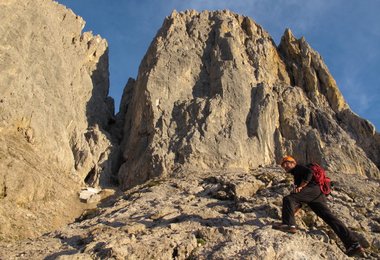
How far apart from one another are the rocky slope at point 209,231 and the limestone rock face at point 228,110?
49.9ft

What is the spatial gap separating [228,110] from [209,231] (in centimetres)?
2883

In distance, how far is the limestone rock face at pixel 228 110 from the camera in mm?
41781

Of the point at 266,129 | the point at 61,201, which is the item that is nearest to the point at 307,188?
the point at 61,201

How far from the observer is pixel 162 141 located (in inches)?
1672

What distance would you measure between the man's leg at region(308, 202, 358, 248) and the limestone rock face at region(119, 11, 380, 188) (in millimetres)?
22313

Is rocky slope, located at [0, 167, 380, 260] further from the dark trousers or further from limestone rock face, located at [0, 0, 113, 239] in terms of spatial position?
limestone rock face, located at [0, 0, 113, 239]

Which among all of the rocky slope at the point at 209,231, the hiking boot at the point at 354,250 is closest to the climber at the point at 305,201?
the rocky slope at the point at 209,231

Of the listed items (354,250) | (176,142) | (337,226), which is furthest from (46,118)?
(354,250)

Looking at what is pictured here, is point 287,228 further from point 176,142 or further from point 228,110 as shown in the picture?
point 228,110

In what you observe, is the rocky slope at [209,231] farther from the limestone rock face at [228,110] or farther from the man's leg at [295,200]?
the limestone rock face at [228,110]

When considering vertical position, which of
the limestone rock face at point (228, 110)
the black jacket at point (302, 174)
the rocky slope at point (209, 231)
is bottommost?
the rocky slope at point (209, 231)

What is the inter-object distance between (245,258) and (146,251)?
3.73m

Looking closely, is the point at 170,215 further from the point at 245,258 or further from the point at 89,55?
the point at 89,55

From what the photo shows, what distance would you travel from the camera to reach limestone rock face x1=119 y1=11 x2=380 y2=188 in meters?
41.8
